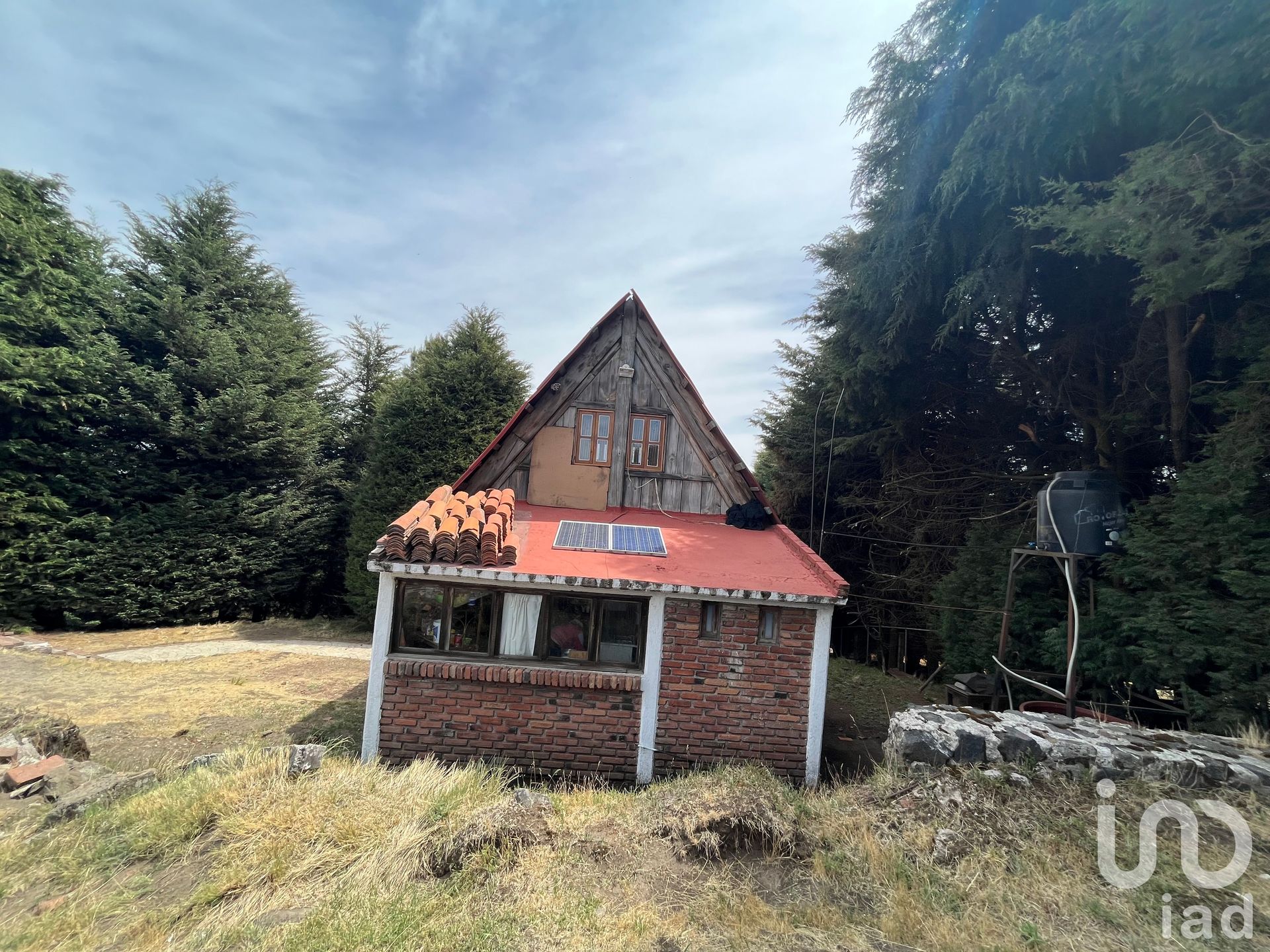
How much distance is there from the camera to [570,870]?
413 centimetres

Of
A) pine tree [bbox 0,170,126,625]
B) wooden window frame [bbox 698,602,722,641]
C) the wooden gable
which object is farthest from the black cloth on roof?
pine tree [bbox 0,170,126,625]

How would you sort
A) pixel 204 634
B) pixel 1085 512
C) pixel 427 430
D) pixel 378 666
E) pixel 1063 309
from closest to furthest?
pixel 378 666 → pixel 1085 512 → pixel 1063 309 → pixel 204 634 → pixel 427 430

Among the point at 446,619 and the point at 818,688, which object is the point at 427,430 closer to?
the point at 446,619

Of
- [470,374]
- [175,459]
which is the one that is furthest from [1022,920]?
[175,459]

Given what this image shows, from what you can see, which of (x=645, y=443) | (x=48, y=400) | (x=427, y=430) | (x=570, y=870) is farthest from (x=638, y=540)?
(x=48, y=400)

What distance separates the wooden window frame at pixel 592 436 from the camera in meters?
9.60

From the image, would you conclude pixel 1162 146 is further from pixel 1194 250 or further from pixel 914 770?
pixel 914 770

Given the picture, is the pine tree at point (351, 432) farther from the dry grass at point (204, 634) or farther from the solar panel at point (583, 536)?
the solar panel at point (583, 536)

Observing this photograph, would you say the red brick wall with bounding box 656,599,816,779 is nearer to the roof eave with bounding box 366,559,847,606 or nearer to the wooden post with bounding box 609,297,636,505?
the roof eave with bounding box 366,559,847,606

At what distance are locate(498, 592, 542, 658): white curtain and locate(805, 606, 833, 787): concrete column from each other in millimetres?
3361

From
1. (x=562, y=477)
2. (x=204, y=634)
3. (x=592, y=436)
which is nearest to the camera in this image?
(x=562, y=477)

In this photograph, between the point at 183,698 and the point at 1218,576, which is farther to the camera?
the point at 183,698

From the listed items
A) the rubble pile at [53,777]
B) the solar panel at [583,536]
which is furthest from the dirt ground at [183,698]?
the solar panel at [583,536]

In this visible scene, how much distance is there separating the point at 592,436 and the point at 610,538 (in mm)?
2547
